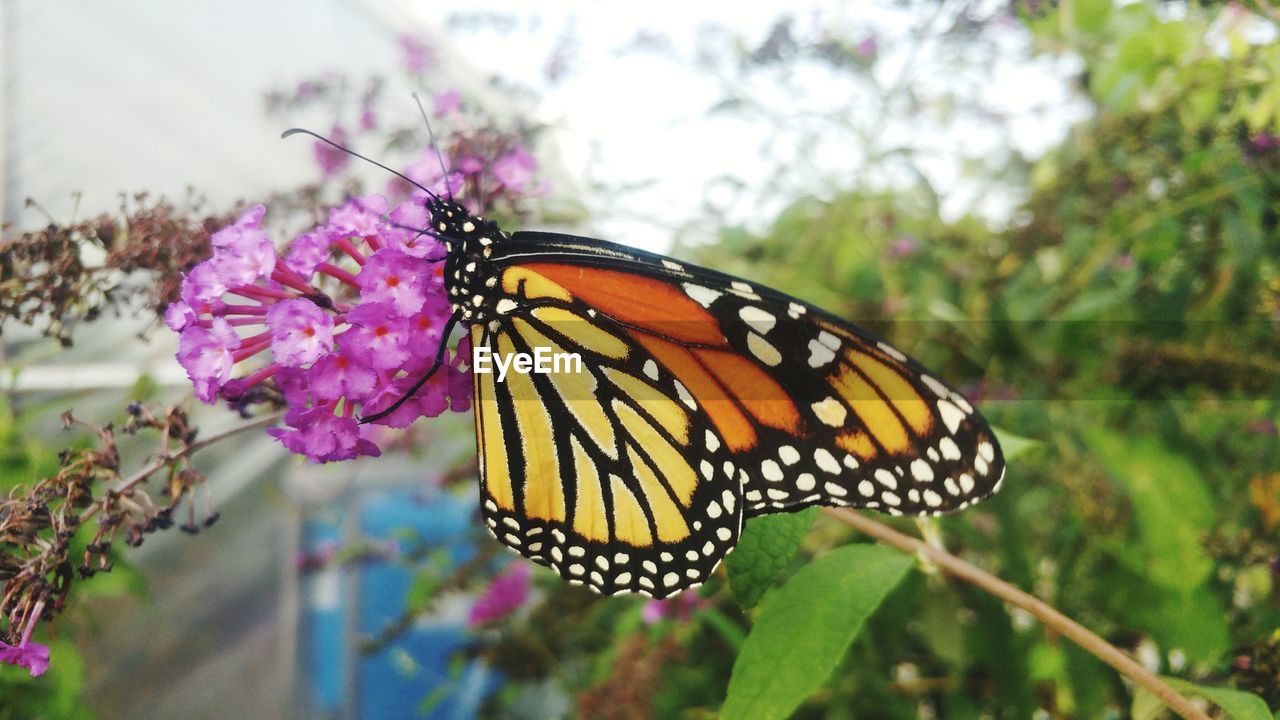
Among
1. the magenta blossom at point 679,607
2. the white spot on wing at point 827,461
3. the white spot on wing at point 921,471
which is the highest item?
the white spot on wing at point 827,461

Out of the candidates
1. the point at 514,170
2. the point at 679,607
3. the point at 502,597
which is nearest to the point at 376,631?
the point at 502,597

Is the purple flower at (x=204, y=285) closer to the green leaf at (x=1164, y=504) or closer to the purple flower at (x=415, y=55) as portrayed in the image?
the purple flower at (x=415, y=55)

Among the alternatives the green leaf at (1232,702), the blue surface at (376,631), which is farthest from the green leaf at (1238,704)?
the blue surface at (376,631)

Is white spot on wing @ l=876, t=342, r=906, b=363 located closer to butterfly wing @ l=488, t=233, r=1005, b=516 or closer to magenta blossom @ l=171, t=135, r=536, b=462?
butterfly wing @ l=488, t=233, r=1005, b=516

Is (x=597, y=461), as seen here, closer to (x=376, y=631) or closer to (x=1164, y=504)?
(x=1164, y=504)

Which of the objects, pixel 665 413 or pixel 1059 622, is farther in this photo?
pixel 665 413

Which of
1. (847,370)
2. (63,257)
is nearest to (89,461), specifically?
(63,257)
